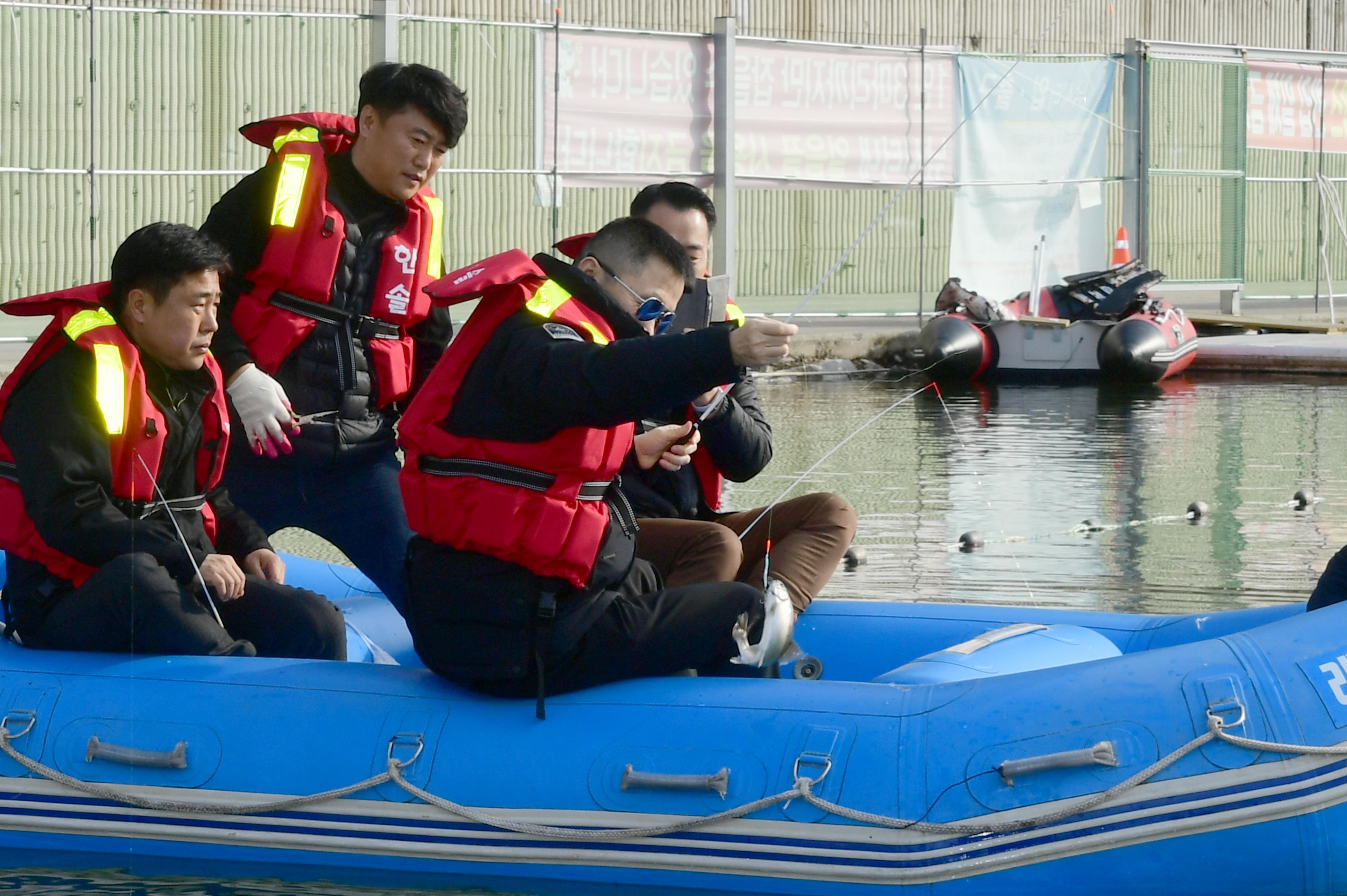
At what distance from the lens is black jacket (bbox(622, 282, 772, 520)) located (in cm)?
420

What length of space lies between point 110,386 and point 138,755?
0.70 metres

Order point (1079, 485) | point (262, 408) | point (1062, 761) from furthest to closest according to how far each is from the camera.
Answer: point (1079, 485) < point (262, 408) < point (1062, 761)

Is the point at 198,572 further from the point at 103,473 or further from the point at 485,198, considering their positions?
the point at 485,198

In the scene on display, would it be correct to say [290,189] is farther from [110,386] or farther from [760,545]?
[760,545]

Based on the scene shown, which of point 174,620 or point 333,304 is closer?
point 174,620

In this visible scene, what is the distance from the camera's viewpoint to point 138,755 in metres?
3.58

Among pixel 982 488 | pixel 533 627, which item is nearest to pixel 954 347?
pixel 982 488

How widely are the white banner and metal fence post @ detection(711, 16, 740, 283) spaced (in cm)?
10

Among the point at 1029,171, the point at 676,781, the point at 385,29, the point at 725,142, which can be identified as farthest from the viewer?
the point at 1029,171

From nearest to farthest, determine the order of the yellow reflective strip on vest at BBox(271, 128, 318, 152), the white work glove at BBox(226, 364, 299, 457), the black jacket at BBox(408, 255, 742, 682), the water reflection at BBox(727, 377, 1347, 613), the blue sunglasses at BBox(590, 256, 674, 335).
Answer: the black jacket at BBox(408, 255, 742, 682)
the blue sunglasses at BBox(590, 256, 674, 335)
the white work glove at BBox(226, 364, 299, 457)
the yellow reflective strip on vest at BBox(271, 128, 318, 152)
the water reflection at BBox(727, 377, 1347, 613)

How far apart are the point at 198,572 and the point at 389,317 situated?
824 mm

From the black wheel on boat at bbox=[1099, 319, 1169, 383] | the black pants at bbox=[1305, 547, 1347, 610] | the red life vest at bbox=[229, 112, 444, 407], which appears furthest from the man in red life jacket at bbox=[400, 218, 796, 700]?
the black wheel on boat at bbox=[1099, 319, 1169, 383]

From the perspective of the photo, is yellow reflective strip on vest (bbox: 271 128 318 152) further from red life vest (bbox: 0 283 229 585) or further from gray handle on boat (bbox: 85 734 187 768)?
gray handle on boat (bbox: 85 734 187 768)

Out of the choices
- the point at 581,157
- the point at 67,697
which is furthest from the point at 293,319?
the point at 581,157
